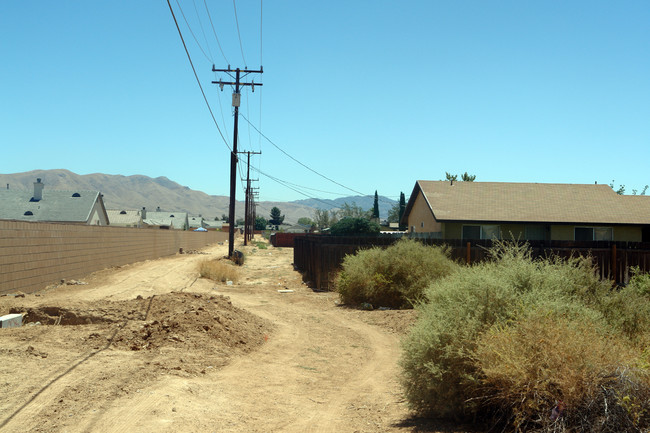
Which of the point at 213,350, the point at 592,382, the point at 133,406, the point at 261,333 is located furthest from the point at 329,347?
the point at 592,382

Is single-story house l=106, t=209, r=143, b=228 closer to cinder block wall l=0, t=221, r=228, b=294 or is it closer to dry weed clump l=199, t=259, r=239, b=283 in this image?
cinder block wall l=0, t=221, r=228, b=294

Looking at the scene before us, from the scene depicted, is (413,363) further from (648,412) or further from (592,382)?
(648,412)

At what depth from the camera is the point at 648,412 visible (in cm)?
430

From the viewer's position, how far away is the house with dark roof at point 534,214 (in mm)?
28891

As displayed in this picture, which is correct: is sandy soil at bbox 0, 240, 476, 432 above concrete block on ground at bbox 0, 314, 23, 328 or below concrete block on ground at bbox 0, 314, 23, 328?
below

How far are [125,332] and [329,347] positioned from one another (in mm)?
3992

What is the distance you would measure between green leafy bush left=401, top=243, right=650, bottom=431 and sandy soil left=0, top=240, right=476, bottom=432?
1.75 ft

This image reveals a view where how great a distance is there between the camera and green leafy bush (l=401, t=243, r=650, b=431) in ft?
14.9

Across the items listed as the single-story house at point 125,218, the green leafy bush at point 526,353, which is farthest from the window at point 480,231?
the single-story house at point 125,218

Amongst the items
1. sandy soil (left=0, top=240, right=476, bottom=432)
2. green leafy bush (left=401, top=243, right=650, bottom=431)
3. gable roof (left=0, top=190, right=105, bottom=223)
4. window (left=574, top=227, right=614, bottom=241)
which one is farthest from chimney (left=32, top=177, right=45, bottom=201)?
green leafy bush (left=401, top=243, right=650, bottom=431)

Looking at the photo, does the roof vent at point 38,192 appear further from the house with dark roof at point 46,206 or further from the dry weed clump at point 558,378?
the dry weed clump at point 558,378

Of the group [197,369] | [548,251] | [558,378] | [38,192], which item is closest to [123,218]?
[38,192]

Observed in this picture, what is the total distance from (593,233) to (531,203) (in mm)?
3552

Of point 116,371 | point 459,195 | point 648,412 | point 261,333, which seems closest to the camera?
point 648,412
